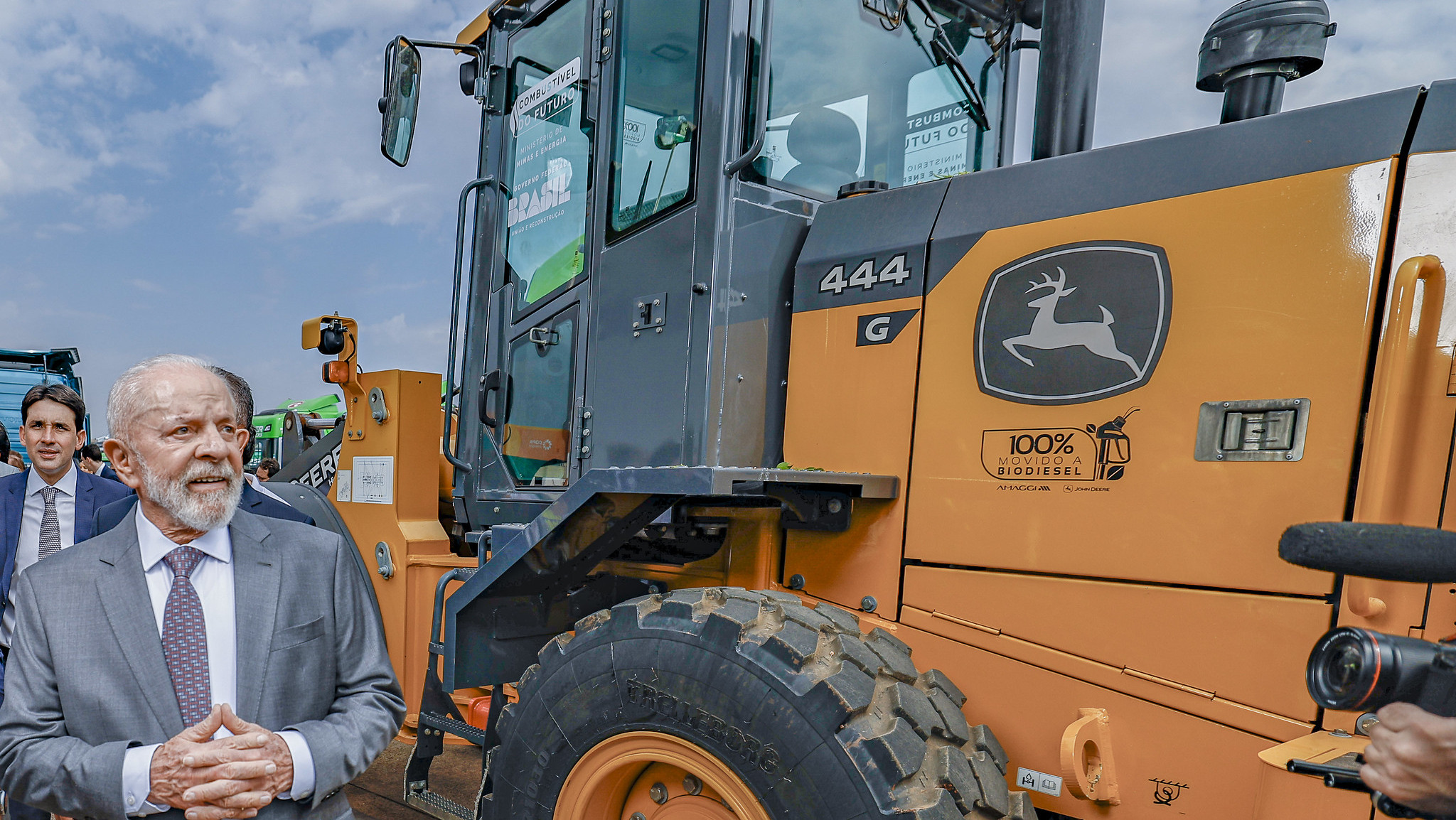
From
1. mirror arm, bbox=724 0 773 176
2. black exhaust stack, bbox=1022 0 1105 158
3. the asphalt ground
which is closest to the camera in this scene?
black exhaust stack, bbox=1022 0 1105 158

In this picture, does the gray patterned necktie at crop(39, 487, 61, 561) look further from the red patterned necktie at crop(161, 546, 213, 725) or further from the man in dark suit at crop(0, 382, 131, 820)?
the red patterned necktie at crop(161, 546, 213, 725)

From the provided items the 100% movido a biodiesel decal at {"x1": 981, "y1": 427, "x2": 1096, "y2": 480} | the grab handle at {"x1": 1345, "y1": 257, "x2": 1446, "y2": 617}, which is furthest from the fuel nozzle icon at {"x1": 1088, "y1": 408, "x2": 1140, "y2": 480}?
the grab handle at {"x1": 1345, "y1": 257, "x2": 1446, "y2": 617}

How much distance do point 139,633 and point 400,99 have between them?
2.41 meters

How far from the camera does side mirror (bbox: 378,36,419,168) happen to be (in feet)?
11.0

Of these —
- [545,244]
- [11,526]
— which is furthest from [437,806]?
[545,244]

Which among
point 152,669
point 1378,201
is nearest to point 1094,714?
point 1378,201

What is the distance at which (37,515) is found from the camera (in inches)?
121

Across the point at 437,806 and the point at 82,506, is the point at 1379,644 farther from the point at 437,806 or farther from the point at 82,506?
the point at 82,506

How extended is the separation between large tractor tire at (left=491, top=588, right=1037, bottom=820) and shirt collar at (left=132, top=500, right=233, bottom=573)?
871 millimetres

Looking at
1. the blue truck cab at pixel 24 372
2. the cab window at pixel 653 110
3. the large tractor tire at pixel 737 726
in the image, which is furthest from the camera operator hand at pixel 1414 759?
the blue truck cab at pixel 24 372

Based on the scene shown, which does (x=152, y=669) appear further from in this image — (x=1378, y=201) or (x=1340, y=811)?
(x=1378, y=201)

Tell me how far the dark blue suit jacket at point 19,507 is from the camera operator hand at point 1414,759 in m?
3.20

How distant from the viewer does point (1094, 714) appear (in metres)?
1.97

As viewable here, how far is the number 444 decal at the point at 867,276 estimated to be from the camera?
242cm
